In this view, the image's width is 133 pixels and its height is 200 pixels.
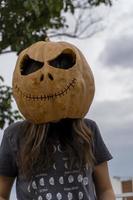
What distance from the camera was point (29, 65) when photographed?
8.18 ft

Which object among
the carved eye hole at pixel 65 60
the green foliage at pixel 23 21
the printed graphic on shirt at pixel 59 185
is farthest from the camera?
the green foliage at pixel 23 21

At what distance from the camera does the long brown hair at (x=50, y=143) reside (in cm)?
237

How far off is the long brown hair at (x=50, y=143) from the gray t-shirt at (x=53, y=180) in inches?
1.0

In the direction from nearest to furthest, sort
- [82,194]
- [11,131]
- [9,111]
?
[82,194], [11,131], [9,111]

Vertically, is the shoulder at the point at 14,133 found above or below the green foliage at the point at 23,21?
below

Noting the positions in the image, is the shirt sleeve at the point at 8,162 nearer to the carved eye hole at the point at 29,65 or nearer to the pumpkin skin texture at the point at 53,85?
the pumpkin skin texture at the point at 53,85

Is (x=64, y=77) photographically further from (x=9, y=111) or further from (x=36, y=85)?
(x=9, y=111)

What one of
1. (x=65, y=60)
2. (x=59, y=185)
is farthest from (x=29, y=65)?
(x=59, y=185)

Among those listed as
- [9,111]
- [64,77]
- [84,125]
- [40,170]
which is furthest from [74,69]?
[9,111]

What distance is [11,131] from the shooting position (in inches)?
98.6

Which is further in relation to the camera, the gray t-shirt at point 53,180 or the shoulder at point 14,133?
the shoulder at point 14,133

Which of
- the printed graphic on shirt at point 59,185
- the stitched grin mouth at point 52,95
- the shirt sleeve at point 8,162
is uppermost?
the stitched grin mouth at point 52,95

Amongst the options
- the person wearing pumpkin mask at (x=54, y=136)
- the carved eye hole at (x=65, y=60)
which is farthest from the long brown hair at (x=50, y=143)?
the carved eye hole at (x=65, y=60)

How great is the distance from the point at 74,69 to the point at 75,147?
0.32 m
